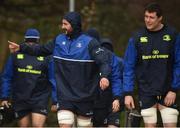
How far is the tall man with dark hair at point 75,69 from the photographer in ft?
31.2

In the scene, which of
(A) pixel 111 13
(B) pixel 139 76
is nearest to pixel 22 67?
(B) pixel 139 76

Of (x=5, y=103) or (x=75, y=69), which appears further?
(x=5, y=103)

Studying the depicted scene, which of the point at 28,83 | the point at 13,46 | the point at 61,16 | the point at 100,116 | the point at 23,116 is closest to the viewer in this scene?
the point at 13,46

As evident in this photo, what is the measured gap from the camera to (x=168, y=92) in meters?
9.23

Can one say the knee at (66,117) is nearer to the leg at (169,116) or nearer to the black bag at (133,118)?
the black bag at (133,118)

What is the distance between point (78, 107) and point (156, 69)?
4.13ft

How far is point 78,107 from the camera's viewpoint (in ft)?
31.4

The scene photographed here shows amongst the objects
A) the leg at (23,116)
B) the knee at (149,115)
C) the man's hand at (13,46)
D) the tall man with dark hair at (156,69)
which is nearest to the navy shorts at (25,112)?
the leg at (23,116)

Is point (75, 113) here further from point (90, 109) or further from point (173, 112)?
point (173, 112)

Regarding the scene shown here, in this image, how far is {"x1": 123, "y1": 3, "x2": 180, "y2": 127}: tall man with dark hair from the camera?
30.2 feet

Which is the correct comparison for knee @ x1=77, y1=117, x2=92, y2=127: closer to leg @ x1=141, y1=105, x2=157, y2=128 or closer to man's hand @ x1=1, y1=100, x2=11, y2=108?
leg @ x1=141, y1=105, x2=157, y2=128

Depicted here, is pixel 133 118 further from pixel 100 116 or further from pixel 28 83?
pixel 28 83

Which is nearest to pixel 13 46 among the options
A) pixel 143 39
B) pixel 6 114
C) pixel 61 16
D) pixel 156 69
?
pixel 6 114

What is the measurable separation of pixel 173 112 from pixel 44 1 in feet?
40.7
